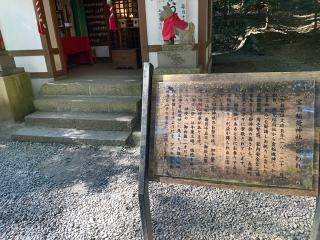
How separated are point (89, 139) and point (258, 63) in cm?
767

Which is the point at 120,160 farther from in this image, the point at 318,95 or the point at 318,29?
the point at 318,29

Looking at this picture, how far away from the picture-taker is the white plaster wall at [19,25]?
6.15 meters

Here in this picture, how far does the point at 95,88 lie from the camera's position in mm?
6027

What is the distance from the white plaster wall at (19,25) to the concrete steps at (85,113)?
3.70 feet

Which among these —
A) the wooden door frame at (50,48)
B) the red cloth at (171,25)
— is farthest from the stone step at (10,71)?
the red cloth at (171,25)

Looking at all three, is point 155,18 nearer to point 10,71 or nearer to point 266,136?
point 10,71

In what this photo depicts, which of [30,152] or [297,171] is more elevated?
[297,171]

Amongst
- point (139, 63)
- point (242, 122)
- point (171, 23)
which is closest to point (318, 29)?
point (139, 63)

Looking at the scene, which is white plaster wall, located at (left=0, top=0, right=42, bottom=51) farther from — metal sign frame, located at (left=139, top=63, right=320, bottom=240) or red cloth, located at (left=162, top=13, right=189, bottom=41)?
metal sign frame, located at (left=139, top=63, right=320, bottom=240)

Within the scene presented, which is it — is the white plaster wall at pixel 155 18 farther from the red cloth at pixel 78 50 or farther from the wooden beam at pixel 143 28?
the red cloth at pixel 78 50

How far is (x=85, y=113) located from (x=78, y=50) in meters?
3.91

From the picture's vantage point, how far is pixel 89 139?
201 inches

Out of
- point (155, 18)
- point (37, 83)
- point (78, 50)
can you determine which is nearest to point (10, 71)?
point (37, 83)

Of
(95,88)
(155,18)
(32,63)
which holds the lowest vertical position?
(95,88)
